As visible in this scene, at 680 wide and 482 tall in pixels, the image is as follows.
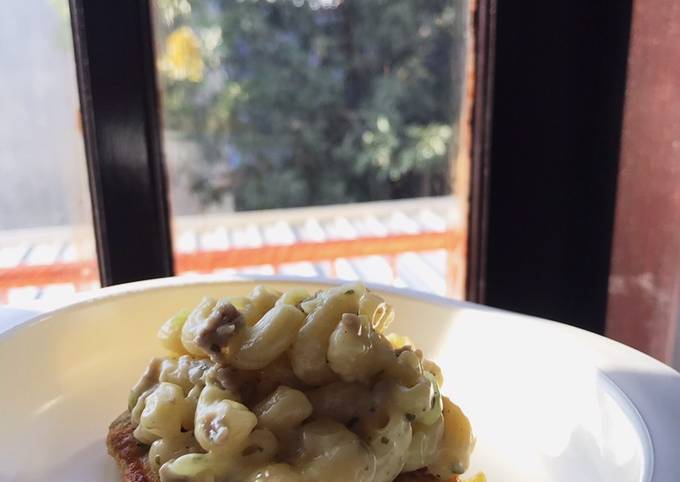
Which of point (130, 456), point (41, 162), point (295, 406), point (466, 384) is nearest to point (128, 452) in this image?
point (130, 456)

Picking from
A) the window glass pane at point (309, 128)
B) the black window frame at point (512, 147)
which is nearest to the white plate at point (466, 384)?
the black window frame at point (512, 147)

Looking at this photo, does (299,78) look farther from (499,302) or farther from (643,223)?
(643,223)

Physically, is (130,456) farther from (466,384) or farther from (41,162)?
(41,162)

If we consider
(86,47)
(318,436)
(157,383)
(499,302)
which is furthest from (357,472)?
(499,302)

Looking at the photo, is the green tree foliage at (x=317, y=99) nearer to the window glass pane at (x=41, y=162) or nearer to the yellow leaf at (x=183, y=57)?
the yellow leaf at (x=183, y=57)

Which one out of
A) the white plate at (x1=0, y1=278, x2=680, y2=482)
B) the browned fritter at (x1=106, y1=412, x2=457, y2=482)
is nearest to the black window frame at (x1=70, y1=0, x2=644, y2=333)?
the white plate at (x1=0, y1=278, x2=680, y2=482)

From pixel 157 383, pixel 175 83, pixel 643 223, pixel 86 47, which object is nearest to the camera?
pixel 157 383

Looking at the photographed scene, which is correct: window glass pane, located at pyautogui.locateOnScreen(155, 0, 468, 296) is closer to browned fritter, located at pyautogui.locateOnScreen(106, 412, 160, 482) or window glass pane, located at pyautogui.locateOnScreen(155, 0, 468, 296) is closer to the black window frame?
the black window frame
